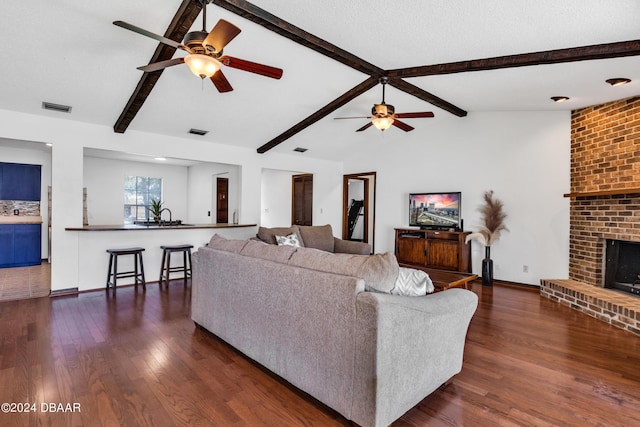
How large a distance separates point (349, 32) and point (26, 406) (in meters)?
3.92

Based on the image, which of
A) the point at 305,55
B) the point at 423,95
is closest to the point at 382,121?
the point at 423,95

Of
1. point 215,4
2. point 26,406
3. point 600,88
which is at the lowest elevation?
point 26,406

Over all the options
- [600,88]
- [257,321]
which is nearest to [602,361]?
[257,321]

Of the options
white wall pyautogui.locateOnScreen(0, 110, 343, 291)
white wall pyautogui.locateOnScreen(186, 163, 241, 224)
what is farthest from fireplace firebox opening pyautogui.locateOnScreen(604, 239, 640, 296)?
white wall pyautogui.locateOnScreen(186, 163, 241, 224)

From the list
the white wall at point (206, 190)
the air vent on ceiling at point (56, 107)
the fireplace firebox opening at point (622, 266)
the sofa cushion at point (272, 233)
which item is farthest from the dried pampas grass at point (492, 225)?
the air vent on ceiling at point (56, 107)

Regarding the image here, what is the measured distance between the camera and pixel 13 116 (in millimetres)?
4223

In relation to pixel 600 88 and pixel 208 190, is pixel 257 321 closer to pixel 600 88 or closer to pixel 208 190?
pixel 600 88

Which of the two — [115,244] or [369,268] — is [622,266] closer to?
[369,268]

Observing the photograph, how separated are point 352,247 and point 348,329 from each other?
11.7ft

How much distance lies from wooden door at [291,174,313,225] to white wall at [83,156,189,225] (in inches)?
138

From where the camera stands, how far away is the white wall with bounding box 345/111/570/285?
5191mm

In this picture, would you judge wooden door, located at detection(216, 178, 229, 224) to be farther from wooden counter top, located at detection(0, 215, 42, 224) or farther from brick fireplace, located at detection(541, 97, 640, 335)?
brick fireplace, located at detection(541, 97, 640, 335)

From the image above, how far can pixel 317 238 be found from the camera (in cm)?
543

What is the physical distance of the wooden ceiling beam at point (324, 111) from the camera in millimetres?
4777
